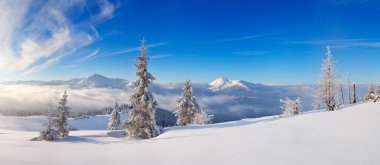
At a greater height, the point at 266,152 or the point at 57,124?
the point at 57,124

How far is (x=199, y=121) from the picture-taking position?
198 feet

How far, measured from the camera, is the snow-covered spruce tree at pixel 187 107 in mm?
61188

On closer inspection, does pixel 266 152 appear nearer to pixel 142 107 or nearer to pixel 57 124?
pixel 142 107

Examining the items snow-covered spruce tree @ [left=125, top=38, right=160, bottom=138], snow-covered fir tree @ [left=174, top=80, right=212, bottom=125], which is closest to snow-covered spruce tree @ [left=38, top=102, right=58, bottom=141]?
snow-covered spruce tree @ [left=125, top=38, right=160, bottom=138]

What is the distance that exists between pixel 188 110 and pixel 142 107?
90.9 feet

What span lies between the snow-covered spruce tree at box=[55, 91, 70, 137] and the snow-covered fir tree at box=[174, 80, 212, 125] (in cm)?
2973

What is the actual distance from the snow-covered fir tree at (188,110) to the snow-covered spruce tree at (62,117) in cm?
2973

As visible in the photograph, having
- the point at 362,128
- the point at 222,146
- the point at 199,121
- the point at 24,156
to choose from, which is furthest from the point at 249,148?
the point at 199,121

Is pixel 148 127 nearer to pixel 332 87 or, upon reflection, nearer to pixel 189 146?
pixel 189 146

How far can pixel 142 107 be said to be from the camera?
3438cm

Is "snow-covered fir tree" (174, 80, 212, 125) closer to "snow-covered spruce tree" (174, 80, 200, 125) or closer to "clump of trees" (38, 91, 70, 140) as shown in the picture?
"snow-covered spruce tree" (174, 80, 200, 125)

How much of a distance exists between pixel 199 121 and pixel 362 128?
44463 millimetres

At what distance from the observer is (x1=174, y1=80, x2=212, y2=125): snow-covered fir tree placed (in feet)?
200

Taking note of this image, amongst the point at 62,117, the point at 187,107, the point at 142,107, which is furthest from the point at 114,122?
the point at 142,107
